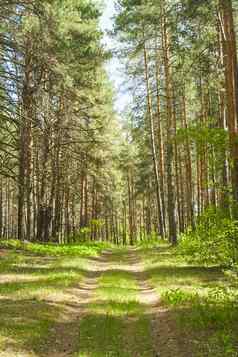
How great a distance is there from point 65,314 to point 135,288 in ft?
11.5

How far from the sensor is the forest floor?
7.53 metres

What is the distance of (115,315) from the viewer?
968cm

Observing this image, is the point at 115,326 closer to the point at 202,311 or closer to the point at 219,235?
the point at 202,311

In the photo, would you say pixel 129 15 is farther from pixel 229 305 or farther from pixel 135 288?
pixel 229 305

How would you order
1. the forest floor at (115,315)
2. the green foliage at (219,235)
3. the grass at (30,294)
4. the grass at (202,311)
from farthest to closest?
the green foliage at (219,235) < the grass at (30,294) < the forest floor at (115,315) < the grass at (202,311)

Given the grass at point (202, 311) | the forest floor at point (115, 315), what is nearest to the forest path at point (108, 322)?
the forest floor at point (115, 315)

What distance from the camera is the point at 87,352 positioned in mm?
7336

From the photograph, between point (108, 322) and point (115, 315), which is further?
point (115, 315)

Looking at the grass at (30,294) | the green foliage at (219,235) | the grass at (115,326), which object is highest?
the green foliage at (219,235)

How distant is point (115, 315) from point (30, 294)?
2.62 m

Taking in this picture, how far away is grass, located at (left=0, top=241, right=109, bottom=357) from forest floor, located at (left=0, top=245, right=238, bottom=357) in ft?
0.06

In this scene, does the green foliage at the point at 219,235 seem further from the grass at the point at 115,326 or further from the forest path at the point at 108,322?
the grass at the point at 115,326

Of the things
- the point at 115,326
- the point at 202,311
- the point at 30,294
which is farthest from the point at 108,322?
the point at 30,294

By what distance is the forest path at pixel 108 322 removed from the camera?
763 cm
